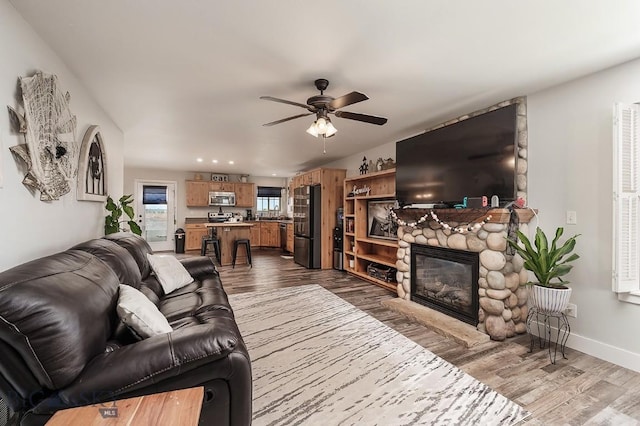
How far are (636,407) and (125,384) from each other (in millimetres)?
2950

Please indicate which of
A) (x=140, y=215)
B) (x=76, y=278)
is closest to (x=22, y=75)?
(x=76, y=278)

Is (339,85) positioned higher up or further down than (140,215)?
higher up

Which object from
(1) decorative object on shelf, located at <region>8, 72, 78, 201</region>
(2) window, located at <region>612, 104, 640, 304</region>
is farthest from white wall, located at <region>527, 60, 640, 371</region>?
(1) decorative object on shelf, located at <region>8, 72, 78, 201</region>

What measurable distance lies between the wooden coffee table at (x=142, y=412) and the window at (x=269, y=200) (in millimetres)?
8648

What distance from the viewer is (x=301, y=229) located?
253 inches

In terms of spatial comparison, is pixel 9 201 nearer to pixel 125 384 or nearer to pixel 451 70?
pixel 125 384

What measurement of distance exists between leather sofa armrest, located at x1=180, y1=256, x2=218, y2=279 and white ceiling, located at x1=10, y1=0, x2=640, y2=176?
5.80 feet

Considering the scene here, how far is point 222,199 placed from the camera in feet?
28.1

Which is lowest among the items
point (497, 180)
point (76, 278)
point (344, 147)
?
point (76, 278)

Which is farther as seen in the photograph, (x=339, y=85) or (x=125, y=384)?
(x=339, y=85)

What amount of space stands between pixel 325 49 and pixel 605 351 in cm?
337

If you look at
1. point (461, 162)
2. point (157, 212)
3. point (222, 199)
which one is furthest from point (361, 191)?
point (157, 212)

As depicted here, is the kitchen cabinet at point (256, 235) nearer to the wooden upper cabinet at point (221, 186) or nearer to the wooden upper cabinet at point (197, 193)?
the wooden upper cabinet at point (221, 186)

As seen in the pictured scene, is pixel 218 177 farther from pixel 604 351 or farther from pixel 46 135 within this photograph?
pixel 604 351
